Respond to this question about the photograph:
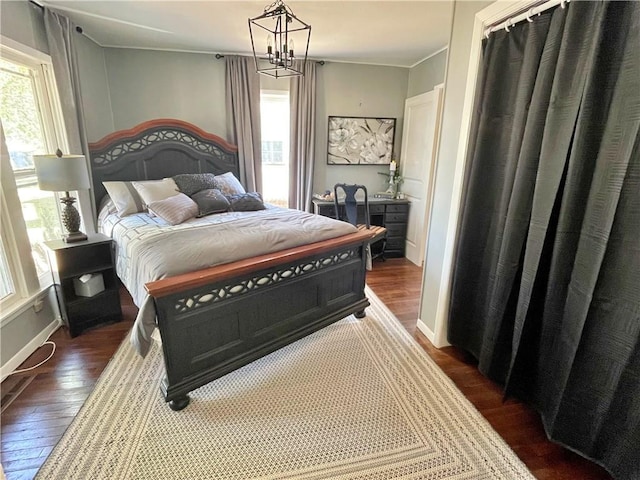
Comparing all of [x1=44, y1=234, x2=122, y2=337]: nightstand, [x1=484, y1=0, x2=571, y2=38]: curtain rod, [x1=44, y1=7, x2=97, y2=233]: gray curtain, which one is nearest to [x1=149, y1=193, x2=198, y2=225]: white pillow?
Result: [x1=44, y1=234, x2=122, y2=337]: nightstand

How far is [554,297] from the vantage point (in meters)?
1.49

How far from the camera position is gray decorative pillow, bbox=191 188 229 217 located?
2.85 m

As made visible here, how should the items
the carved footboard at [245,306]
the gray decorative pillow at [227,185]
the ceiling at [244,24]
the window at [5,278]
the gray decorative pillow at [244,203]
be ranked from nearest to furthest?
the carved footboard at [245,306] → the window at [5,278] → the ceiling at [244,24] → the gray decorative pillow at [244,203] → the gray decorative pillow at [227,185]

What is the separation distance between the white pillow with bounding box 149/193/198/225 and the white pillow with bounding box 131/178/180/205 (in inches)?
7.3

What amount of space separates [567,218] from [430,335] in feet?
4.45

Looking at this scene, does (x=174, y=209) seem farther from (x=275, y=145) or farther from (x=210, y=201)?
(x=275, y=145)

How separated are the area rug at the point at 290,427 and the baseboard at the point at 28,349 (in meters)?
0.57

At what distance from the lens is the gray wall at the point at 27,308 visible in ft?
6.46

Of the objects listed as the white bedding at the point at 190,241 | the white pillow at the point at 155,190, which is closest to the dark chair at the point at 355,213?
the white bedding at the point at 190,241

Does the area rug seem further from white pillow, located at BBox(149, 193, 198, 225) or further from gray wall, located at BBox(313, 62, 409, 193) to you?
gray wall, located at BBox(313, 62, 409, 193)

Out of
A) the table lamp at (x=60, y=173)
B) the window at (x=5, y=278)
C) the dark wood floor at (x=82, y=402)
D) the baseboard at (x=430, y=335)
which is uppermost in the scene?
the table lamp at (x=60, y=173)

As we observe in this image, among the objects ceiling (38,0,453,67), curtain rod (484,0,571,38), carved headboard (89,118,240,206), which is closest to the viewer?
curtain rod (484,0,571,38)

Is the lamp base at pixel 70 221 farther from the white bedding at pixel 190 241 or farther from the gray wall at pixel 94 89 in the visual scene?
the gray wall at pixel 94 89

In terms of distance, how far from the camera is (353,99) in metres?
4.21
